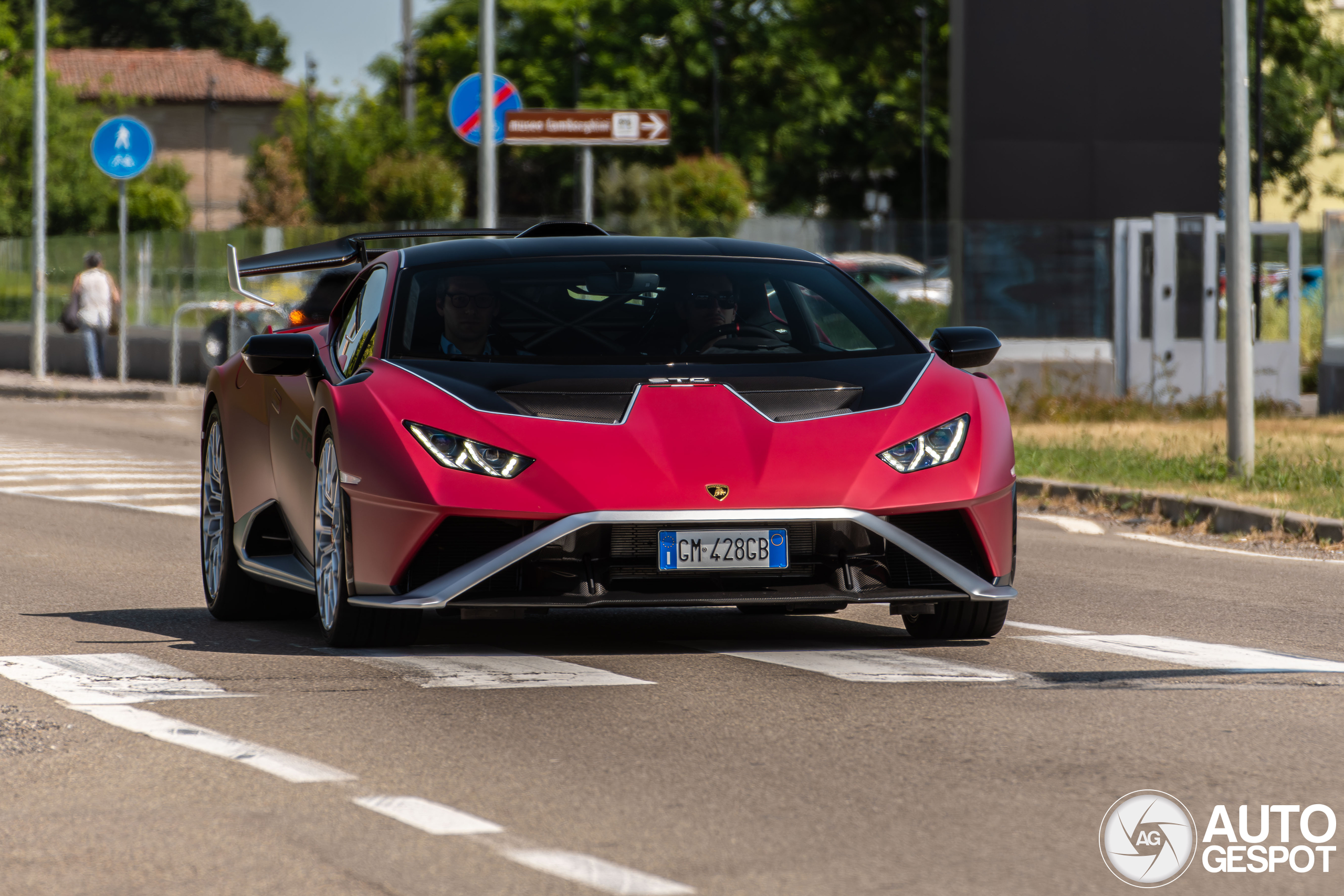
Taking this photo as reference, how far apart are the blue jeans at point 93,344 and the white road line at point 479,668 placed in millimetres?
26295

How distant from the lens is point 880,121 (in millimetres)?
73312

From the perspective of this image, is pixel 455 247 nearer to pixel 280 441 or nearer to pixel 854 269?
pixel 280 441

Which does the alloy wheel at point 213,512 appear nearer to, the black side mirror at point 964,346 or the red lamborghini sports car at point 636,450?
the red lamborghini sports car at point 636,450

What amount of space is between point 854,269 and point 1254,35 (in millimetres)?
18230

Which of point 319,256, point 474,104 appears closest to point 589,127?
point 474,104

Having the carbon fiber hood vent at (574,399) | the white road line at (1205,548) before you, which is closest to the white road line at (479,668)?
the carbon fiber hood vent at (574,399)

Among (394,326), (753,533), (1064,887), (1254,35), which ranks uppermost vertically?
(1254,35)

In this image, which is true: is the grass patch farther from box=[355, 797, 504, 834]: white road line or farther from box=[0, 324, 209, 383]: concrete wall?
box=[0, 324, 209, 383]: concrete wall

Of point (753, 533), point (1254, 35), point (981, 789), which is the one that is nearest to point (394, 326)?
point (753, 533)

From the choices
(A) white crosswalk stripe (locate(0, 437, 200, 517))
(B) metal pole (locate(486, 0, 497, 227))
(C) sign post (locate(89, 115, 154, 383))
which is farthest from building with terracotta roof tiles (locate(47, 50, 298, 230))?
(A) white crosswalk stripe (locate(0, 437, 200, 517))

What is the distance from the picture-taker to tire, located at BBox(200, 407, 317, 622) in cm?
886

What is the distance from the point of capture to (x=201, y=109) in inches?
4402

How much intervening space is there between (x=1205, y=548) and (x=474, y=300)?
18.8 ft

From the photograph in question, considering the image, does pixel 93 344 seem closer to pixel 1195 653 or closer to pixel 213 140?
pixel 1195 653
